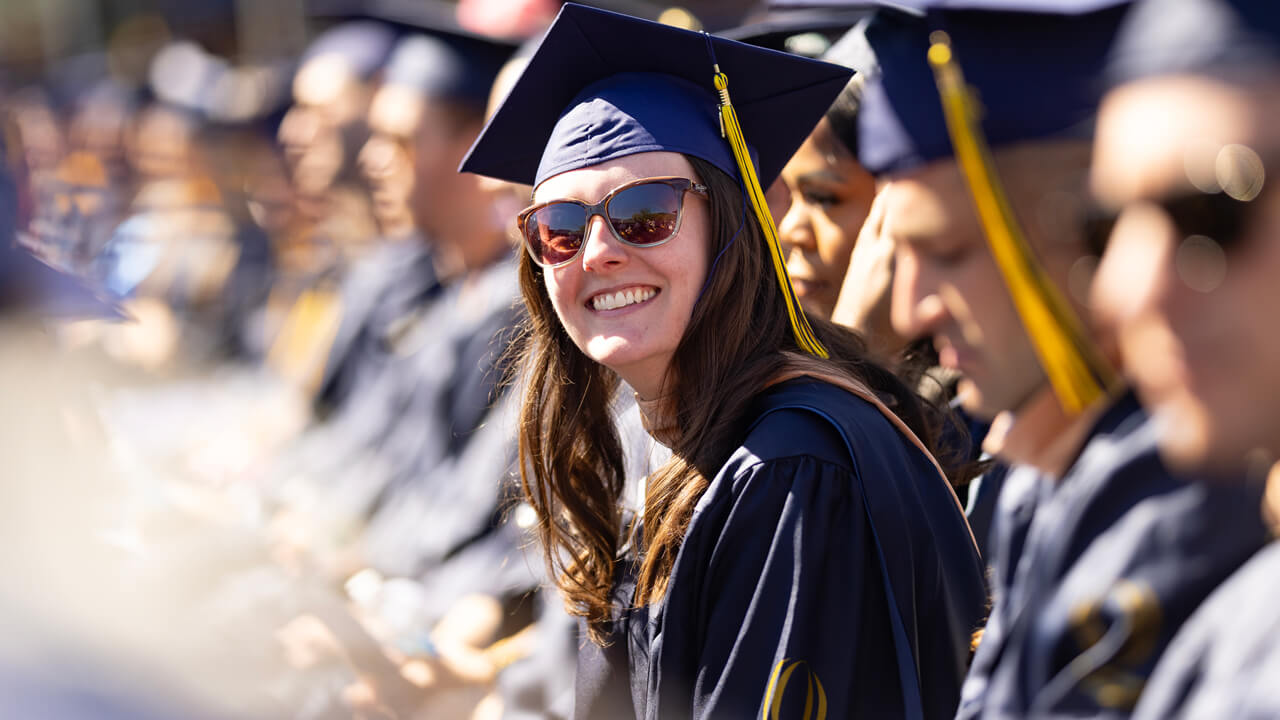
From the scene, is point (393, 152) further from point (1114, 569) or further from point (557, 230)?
point (1114, 569)

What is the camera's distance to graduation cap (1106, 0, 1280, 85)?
893mm

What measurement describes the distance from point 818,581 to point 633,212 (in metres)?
0.69

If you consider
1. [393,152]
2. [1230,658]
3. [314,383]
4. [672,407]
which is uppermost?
[393,152]

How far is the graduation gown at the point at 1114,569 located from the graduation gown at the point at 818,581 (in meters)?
0.43

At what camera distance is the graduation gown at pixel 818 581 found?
1.63m

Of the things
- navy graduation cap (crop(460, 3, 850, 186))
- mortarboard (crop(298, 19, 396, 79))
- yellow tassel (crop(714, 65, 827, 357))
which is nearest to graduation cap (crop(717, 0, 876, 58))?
navy graduation cap (crop(460, 3, 850, 186))

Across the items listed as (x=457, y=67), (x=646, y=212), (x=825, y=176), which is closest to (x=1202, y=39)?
(x=646, y=212)

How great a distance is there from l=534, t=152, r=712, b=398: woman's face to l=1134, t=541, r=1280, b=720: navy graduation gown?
1.06 metres

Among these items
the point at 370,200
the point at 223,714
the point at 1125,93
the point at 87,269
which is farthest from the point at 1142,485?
the point at 87,269

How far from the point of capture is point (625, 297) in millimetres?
1954

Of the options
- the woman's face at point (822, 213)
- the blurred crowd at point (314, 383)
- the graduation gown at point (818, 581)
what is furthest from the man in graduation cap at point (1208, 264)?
the woman's face at point (822, 213)

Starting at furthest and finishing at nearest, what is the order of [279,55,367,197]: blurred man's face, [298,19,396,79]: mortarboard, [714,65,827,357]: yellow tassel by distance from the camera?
[279,55,367,197]: blurred man's face → [298,19,396,79]: mortarboard → [714,65,827,357]: yellow tassel

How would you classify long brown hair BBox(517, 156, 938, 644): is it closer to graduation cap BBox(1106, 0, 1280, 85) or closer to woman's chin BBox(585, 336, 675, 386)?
woman's chin BBox(585, 336, 675, 386)

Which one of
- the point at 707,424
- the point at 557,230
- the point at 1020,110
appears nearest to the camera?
the point at 1020,110
